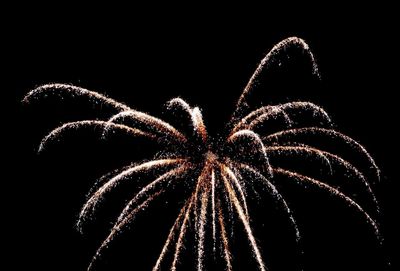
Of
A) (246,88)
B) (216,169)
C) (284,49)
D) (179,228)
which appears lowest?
(179,228)

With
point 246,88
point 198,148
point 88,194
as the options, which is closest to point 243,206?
point 198,148

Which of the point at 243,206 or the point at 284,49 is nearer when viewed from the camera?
the point at 243,206

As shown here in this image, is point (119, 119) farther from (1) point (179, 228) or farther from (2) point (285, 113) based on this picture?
(2) point (285, 113)

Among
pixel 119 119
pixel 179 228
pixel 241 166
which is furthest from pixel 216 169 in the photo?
pixel 119 119

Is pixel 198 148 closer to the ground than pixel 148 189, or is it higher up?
higher up

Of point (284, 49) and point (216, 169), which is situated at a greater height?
point (284, 49)

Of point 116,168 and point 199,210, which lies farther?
point 116,168

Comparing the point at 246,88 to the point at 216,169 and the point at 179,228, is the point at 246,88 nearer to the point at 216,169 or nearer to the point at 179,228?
the point at 216,169

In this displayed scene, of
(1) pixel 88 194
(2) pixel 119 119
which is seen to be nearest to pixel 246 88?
(2) pixel 119 119
